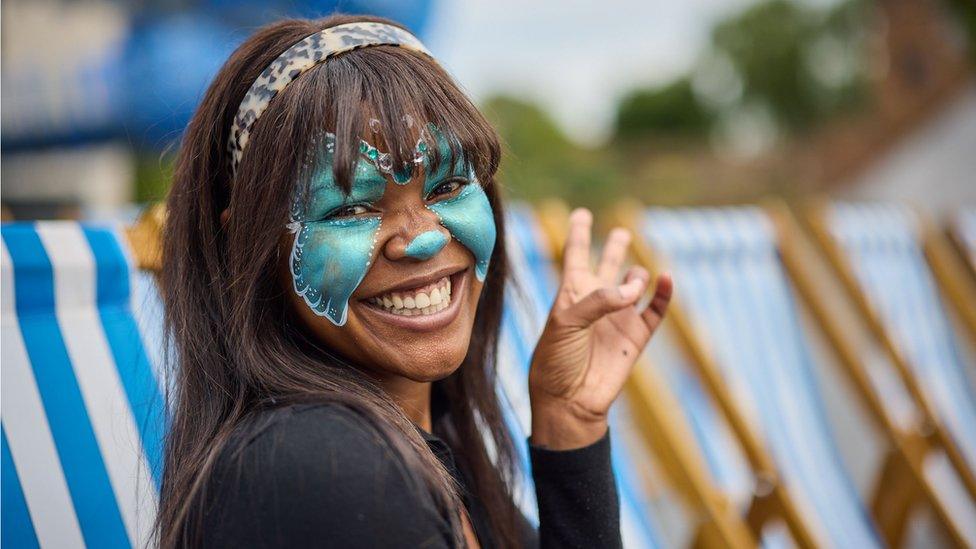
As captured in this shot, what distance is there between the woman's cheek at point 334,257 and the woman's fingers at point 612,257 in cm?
61

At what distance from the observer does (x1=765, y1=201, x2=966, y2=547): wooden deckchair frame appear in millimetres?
3467

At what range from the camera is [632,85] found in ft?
152

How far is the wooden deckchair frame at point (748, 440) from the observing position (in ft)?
9.65

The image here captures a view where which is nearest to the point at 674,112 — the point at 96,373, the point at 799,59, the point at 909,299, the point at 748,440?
the point at 799,59

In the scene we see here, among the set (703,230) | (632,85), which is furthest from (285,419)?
(632,85)

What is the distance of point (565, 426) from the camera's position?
1458 mm

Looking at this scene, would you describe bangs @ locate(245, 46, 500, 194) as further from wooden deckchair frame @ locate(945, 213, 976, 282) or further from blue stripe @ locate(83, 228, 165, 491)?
wooden deckchair frame @ locate(945, 213, 976, 282)

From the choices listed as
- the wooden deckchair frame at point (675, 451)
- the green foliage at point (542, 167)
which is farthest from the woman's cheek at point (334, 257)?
the wooden deckchair frame at point (675, 451)

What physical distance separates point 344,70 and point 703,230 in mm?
2705

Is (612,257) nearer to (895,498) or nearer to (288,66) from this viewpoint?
(288,66)

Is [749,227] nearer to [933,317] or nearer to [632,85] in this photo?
[933,317]

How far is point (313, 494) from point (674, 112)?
45.4 metres

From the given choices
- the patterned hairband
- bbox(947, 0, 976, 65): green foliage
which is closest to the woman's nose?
the patterned hairband

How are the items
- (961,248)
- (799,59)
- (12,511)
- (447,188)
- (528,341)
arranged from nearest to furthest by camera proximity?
(447,188)
(12,511)
(528,341)
(961,248)
(799,59)
